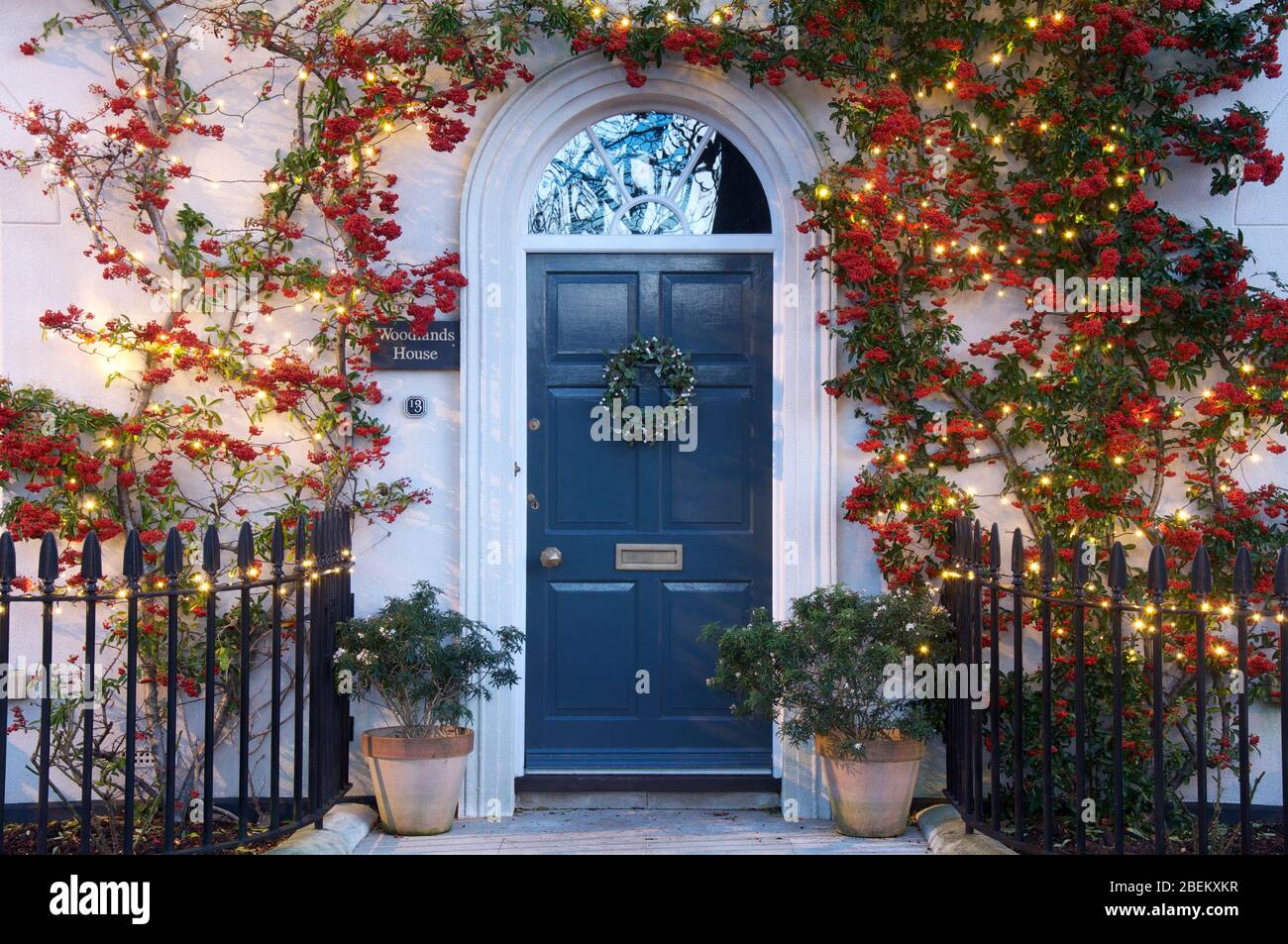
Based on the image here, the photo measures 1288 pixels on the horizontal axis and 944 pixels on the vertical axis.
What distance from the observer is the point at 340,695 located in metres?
5.07

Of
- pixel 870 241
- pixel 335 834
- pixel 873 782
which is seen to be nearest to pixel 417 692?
pixel 335 834

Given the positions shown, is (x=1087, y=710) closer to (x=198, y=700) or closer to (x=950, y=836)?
(x=950, y=836)

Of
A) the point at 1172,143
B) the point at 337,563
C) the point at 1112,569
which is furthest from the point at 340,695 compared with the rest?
the point at 1172,143

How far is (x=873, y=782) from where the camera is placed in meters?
4.77

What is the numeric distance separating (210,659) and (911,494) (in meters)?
2.86

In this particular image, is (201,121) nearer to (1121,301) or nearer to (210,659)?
(210,659)

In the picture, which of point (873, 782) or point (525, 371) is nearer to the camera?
point (873, 782)

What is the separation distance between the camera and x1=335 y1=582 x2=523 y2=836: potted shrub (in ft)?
15.8

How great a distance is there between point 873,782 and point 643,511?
1.57 metres

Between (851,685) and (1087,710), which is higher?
(851,685)

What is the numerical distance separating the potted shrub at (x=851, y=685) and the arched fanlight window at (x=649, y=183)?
188 centimetres

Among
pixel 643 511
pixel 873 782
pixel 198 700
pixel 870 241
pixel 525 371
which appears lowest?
pixel 873 782

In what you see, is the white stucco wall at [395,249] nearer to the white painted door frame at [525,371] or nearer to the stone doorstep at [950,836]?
the white painted door frame at [525,371]
